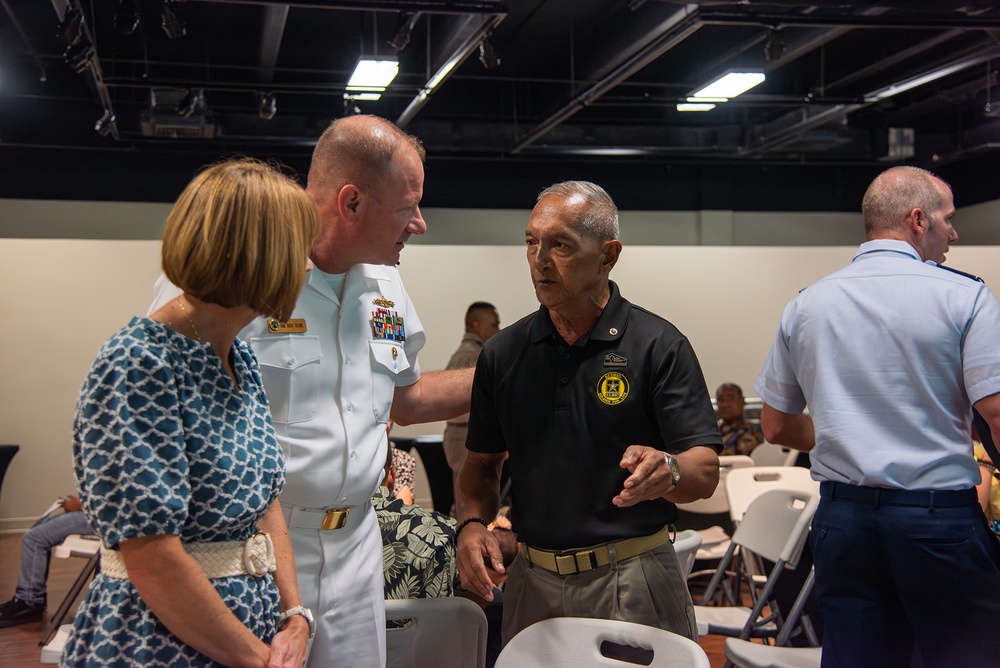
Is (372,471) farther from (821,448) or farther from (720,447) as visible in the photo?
(821,448)

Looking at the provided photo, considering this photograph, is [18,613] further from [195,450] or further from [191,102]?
[195,450]

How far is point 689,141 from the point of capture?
32.4 ft

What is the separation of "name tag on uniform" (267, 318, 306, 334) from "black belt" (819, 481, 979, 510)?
154cm

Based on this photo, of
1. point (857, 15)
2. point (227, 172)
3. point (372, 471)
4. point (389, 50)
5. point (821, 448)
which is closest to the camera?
point (227, 172)

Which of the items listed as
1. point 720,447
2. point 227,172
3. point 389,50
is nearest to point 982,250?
point 389,50

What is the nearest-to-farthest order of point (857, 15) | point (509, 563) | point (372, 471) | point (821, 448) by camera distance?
point (372, 471) < point (509, 563) < point (821, 448) < point (857, 15)

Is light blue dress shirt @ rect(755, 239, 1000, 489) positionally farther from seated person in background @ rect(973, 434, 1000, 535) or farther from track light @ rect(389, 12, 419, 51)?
track light @ rect(389, 12, 419, 51)

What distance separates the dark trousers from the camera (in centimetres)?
239

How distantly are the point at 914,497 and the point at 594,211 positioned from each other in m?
1.16

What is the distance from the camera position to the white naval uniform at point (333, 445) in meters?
1.87

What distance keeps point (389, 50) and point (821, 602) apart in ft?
22.6

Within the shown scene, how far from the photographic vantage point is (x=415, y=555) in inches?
120

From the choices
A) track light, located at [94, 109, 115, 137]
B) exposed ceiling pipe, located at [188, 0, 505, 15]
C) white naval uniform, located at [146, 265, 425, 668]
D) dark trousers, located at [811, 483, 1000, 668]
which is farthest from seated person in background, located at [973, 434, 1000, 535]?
track light, located at [94, 109, 115, 137]

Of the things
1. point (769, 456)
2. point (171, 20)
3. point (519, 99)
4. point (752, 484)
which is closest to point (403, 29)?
point (171, 20)
